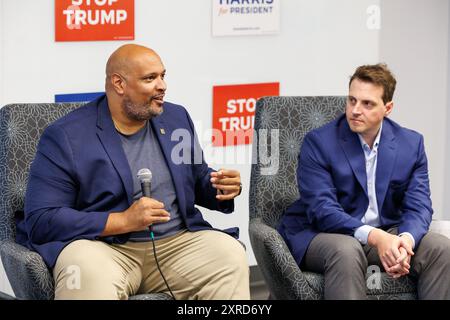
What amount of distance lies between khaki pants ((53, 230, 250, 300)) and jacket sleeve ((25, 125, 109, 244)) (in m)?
0.07

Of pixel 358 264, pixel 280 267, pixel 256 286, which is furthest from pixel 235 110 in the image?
pixel 358 264

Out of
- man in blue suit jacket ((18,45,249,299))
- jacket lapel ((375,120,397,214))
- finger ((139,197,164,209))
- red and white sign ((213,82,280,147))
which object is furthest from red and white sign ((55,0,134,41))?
jacket lapel ((375,120,397,214))

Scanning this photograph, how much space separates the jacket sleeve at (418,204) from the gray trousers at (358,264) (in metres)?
0.06

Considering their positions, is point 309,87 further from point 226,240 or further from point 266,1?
point 226,240

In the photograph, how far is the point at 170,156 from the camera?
3.78m

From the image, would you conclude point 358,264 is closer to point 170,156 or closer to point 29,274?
point 170,156

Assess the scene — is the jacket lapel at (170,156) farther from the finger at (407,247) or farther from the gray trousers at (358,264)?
the finger at (407,247)

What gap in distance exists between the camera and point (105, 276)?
3418 millimetres

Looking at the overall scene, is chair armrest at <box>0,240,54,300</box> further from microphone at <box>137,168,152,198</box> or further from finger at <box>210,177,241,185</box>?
finger at <box>210,177,241,185</box>

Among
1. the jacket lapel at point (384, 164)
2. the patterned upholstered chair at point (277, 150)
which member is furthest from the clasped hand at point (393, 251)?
the patterned upholstered chair at point (277, 150)

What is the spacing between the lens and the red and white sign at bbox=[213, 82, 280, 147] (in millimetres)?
5141

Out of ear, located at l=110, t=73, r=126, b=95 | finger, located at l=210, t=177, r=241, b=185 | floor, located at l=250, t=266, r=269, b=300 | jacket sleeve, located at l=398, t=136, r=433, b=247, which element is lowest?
floor, located at l=250, t=266, r=269, b=300

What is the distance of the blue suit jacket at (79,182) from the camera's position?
354 centimetres

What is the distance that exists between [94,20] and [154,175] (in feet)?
3.84
